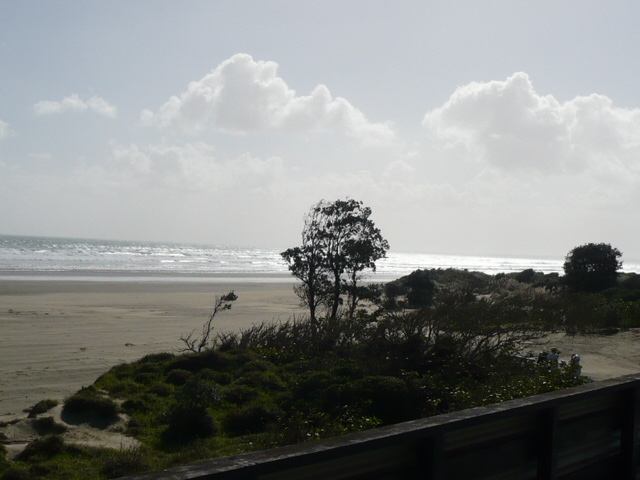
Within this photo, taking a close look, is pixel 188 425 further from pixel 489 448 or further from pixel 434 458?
pixel 434 458

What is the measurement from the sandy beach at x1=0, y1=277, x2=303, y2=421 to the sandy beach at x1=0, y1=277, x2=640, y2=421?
2 centimetres

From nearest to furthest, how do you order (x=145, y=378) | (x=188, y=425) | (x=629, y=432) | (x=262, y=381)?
(x=629, y=432) → (x=188, y=425) → (x=262, y=381) → (x=145, y=378)

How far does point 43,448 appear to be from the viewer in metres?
7.99

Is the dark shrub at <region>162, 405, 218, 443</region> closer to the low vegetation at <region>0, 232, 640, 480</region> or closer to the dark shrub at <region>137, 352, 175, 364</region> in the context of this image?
the low vegetation at <region>0, 232, 640, 480</region>

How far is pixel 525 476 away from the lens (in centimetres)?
348

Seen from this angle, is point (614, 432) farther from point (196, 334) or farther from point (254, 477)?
point (196, 334)

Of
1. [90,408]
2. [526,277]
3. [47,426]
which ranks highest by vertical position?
[526,277]

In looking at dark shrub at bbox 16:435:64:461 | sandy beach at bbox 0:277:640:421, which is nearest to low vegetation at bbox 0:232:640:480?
dark shrub at bbox 16:435:64:461

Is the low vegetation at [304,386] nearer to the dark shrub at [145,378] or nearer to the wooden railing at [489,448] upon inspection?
the dark shrub at [145,378]

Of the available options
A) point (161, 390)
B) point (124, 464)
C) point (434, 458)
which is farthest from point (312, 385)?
point (434, 458)

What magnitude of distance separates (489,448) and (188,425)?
6819 millimetres

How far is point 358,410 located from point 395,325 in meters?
3.20

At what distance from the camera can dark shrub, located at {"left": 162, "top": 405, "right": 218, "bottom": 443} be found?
9.03 metres

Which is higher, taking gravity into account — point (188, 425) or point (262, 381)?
point (262, 381)
